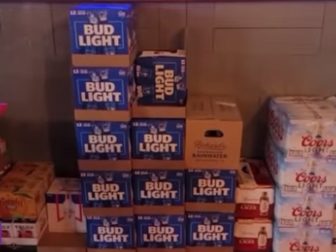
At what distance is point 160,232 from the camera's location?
6.50 ft

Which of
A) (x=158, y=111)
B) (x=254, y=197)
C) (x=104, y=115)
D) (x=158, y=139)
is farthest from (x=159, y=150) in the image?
(x=254, y=197)

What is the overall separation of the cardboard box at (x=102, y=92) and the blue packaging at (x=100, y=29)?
0.25ft

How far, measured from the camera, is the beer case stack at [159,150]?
1777 mm

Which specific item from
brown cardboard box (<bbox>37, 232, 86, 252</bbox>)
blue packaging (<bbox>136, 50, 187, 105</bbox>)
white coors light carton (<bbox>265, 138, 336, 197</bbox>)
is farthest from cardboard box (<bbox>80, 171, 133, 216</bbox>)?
white coors light carton (<bbox>265, 138, 336, 197</bbox>)

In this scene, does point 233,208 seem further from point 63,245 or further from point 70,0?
point 70,0

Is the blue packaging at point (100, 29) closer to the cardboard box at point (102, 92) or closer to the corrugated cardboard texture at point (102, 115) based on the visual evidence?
the cardboard box at point (102, 92)

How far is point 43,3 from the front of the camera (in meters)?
2.09

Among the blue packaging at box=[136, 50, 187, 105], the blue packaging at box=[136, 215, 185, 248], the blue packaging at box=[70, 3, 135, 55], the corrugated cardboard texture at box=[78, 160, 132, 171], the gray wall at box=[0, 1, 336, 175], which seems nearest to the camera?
the blue packaging at box=[70, 3, 135, 55]

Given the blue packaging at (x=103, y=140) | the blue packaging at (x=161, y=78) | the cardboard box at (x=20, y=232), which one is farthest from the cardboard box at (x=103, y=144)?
the cardboard box at (x=20, y=232)

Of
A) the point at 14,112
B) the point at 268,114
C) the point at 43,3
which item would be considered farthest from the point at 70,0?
the point at 268,114

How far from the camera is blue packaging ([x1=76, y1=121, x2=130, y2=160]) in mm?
1803

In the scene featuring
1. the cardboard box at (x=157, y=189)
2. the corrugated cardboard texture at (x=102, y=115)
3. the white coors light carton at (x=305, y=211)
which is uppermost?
the corrugated cardboard texture at (x=102, y=115)

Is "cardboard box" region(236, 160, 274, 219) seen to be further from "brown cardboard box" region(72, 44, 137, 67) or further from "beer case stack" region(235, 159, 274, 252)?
"brown cardboard box" region(72, 44, 137, 67)

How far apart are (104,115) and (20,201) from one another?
1.93 feet
